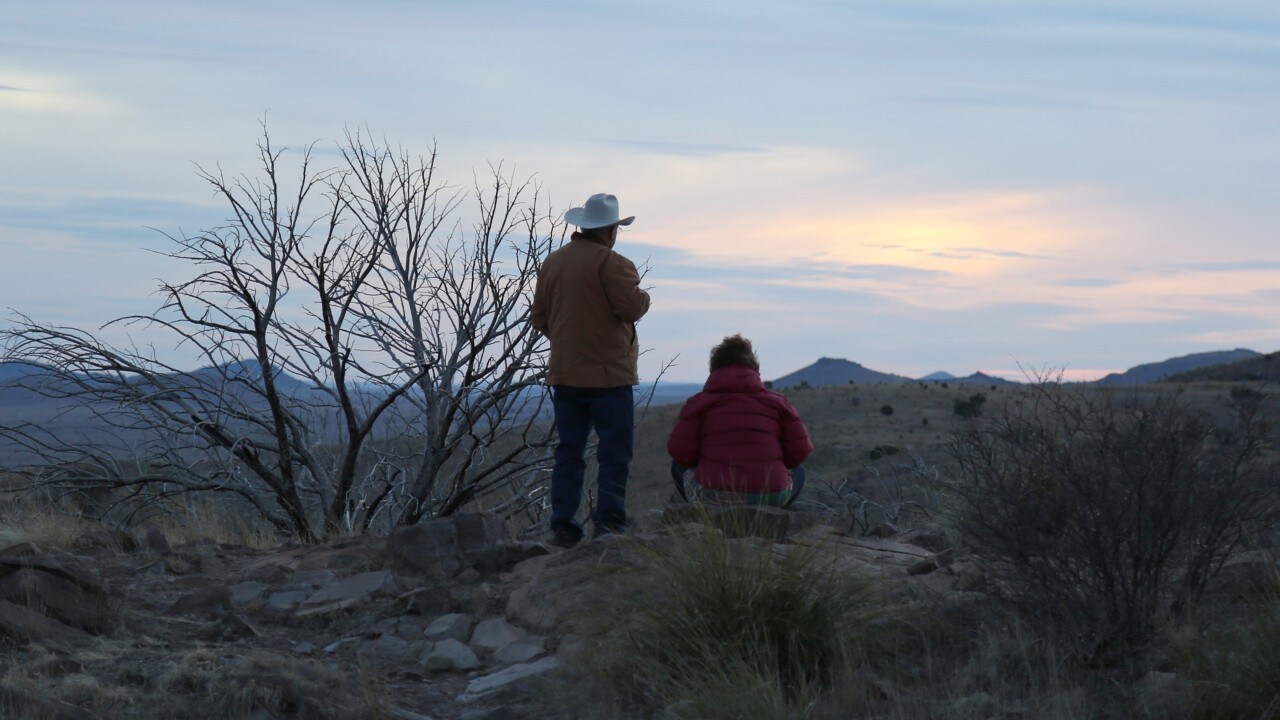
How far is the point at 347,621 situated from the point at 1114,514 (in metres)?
3.58

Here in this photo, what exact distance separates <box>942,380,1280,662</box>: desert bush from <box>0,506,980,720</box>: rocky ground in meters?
0.40

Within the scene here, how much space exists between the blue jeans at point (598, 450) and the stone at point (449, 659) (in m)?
1.43

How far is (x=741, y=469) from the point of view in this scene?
6.63 meters

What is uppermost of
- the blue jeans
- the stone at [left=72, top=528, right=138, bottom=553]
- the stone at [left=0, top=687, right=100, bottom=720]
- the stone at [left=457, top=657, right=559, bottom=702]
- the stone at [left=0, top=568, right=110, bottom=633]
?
the blue jeans

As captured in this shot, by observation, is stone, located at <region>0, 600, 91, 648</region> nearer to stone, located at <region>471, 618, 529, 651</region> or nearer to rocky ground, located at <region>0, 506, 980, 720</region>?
rocky ground, located at <region>0, 506, 980, 720</region>

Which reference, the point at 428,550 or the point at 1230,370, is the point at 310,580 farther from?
the point at 1230,370

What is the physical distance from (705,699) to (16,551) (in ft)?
12.5

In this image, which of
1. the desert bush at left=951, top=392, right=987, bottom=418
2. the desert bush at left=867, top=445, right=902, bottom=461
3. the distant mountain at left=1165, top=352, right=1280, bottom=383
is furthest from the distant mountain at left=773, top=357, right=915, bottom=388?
the desert bush at left=951, top=392, right=987, bottom=418

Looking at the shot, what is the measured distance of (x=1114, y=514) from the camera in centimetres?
438

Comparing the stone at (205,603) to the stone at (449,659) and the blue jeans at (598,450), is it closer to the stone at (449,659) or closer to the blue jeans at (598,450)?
the stone at (449,659)

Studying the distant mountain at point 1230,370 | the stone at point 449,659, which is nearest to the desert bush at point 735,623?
the stone at point 449,659

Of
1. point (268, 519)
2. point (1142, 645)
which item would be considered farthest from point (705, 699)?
point (268, 519)

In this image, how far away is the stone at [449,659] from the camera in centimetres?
518

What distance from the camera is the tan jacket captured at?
657cm
